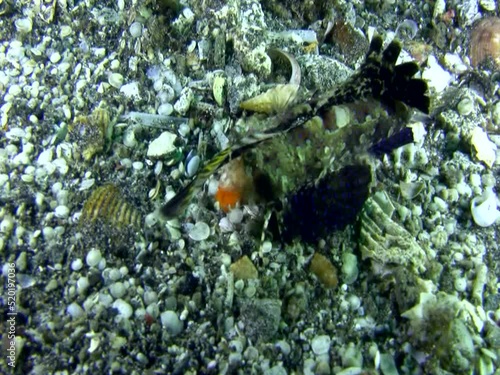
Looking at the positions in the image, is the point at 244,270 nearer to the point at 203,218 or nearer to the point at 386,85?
the point at 203,218

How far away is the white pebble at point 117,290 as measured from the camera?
292 cm

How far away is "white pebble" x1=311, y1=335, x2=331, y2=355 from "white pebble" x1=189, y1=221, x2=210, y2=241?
1.12 metres

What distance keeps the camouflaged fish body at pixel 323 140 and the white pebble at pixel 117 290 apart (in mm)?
648

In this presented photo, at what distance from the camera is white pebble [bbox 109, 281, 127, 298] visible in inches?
115

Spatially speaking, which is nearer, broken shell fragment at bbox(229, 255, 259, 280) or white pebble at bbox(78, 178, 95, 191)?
broken shell fragment at bbox(229, 255, 259, 280)

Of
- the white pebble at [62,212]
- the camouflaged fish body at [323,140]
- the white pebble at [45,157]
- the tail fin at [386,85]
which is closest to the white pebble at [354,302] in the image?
the camouflaged fish body at [323,140]

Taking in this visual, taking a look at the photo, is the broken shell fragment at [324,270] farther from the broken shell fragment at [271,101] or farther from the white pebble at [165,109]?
the white pebble at [165,109]

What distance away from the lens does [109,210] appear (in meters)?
3.15

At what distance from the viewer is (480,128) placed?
398cm

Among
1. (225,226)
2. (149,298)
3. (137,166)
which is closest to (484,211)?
(225,226)

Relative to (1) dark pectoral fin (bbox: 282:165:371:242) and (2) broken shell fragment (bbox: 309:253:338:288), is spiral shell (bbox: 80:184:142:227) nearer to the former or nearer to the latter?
(1) dark pectoral fin (bbox: 282:165:371:242)

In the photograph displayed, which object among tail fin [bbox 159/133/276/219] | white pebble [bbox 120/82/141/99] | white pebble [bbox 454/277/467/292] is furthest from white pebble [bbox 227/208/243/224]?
white pebble [bbox 454/277/467/292]

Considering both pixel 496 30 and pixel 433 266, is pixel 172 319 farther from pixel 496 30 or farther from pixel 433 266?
pixel 496 30

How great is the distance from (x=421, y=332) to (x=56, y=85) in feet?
12.3
